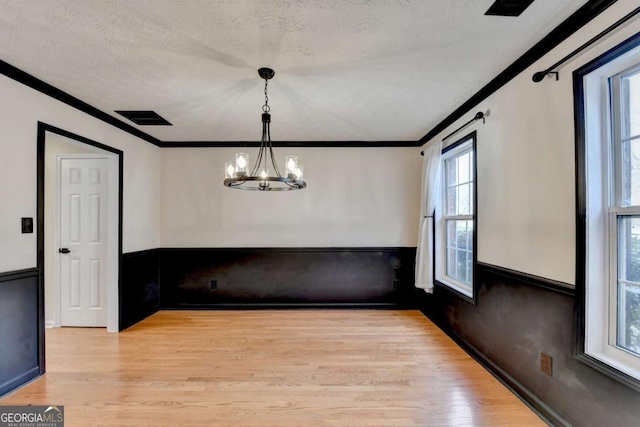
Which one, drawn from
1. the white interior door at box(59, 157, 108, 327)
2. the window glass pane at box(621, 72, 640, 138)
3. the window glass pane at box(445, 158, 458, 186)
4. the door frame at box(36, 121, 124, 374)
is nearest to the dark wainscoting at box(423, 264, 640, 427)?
the window glass pane at box(621, 72, 640, 138)

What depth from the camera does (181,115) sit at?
11.1ft

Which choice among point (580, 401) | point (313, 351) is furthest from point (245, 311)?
point (580, 401)

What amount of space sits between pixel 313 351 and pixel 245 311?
169 centimetres

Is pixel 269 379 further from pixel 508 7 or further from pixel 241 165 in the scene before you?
pixel 508 7

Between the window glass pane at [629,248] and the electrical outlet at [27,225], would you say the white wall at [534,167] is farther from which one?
the electrical outlet at [27,225]

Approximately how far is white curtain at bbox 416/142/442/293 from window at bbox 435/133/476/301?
88 mm

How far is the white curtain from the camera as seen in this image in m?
3.77

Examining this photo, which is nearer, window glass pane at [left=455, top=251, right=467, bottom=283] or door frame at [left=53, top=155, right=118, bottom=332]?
window glass pane at [left=455, top=251, right=467, bottom=283]

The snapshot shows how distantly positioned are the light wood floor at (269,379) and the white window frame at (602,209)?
77cm

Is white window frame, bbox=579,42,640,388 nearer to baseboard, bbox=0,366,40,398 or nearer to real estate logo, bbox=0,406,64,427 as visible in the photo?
real estate logo, bbox=0,406,64,427

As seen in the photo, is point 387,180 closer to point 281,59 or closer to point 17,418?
point 281,59

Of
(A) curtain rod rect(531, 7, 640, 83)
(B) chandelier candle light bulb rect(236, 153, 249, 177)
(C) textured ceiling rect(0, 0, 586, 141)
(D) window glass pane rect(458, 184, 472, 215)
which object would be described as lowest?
(D) window glass pane rect(458, 184, 472, 215)

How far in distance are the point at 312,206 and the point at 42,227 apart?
298cm

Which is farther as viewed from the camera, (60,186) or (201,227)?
(201,227)
